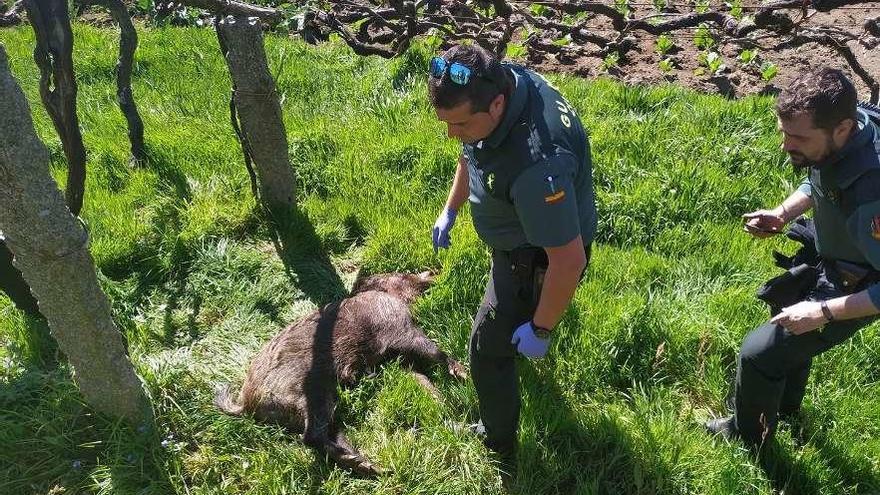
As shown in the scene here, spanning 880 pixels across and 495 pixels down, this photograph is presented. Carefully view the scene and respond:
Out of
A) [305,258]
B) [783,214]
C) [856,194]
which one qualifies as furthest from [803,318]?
[305,258]

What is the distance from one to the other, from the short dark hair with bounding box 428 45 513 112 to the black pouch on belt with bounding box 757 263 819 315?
1.37 meters

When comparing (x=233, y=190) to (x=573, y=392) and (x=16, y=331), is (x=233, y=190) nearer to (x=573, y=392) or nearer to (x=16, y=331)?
(x=16, y=331)

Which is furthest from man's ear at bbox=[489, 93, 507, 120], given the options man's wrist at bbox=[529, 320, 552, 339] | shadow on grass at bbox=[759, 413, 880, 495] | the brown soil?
the brown soil

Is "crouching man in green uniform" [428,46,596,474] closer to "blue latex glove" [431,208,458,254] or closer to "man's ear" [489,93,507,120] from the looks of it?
"man's ear" [489,93,507,120]

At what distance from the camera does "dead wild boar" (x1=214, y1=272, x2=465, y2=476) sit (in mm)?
3328

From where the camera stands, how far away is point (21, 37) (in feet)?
24.6

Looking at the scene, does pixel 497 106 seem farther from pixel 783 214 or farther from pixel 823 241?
pixel 783 214

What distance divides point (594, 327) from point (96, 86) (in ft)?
17.4

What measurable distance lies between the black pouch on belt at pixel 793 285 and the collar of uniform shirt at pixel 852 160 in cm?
48

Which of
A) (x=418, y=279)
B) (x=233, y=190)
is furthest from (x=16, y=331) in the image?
(x=418, y=279)

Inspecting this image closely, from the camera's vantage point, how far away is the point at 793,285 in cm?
261

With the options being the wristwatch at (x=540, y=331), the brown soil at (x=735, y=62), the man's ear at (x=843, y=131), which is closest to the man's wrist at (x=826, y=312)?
the man's ear at (x=843, y=131)

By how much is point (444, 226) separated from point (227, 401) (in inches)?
56.8

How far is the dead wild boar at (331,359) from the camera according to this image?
3328mm
